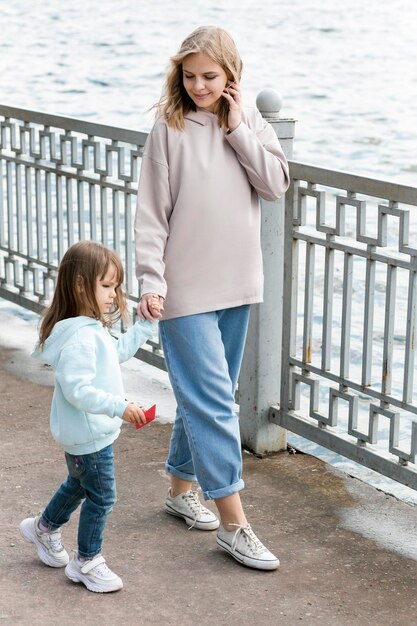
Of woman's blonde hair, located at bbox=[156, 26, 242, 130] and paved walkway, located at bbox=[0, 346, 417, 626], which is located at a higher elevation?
woman's blonde hair, located at bbox=[156, 26, 242, 130]

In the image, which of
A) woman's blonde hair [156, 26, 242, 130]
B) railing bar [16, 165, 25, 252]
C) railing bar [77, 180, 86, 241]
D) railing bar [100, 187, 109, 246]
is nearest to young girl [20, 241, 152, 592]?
woman's blonde hair [156, 26, 242, 130]

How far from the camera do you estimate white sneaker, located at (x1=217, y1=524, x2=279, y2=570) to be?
13.3ft

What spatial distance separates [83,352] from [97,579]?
0.78 metres

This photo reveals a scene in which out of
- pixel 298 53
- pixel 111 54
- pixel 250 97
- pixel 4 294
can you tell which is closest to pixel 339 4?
pixel 298 53

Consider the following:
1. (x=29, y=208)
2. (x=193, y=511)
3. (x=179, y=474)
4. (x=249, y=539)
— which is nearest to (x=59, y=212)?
(x=29, y=208)

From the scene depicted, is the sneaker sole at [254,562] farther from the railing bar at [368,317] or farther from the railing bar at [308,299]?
the railing bar at [308,299]

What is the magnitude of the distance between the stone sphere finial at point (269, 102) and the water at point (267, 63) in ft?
33.5

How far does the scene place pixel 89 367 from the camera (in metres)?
3.63

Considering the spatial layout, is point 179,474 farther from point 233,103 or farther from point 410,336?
point 233,103

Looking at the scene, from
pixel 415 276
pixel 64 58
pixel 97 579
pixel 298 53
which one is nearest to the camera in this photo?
pixel 97 579

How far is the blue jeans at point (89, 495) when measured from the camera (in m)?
3.73

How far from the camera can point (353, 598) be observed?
152 inches

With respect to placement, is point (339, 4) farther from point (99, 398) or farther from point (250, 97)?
point (99, 398)

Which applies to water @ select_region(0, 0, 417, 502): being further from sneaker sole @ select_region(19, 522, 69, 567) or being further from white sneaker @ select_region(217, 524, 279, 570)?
sneaker sole @ select_region(19, 522, 69, 567)
